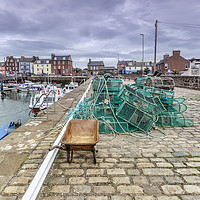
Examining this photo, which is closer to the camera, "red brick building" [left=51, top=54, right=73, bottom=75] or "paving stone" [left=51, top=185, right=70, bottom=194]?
"paving stone" [left=51, top=185, right=70, bottom=194]

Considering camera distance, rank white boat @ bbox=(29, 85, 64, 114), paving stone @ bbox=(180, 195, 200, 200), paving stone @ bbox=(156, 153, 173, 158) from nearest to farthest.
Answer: paving stone @ bbox=(180, 195, 200, 200)
paving stone @ bbox=(156, 153, 173, 158)
white boat @ bbox=(29, 85, 64, 114)

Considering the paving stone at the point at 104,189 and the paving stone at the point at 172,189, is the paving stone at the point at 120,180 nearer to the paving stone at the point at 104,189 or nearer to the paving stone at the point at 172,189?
the paving stone at the point at 104,189

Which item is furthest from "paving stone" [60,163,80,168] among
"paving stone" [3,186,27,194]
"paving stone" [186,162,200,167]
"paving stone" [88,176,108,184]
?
"paving stone" [186,162,200,167]

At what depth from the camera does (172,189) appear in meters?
2.55

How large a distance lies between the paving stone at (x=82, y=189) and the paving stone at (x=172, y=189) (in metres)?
1.19

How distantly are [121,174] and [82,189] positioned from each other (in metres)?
0.77

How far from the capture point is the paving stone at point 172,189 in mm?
2490

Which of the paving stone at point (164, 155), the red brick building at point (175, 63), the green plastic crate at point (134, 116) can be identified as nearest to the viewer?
the paving stone at point (164, 155)

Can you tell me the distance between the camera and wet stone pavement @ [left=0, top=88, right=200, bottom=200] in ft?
8.02

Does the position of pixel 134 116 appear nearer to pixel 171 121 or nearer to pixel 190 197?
pixel 171 121

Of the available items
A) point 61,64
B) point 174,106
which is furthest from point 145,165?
point 61,64

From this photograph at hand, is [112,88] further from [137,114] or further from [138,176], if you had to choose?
[138,176]

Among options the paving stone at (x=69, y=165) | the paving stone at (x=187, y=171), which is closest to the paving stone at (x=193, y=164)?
the paving stone at (x=187, y=171)

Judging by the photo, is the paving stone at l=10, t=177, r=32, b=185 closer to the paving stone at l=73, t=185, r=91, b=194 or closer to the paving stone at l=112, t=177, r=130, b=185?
the paving stone at l=73, t=185, r=91, b=194
